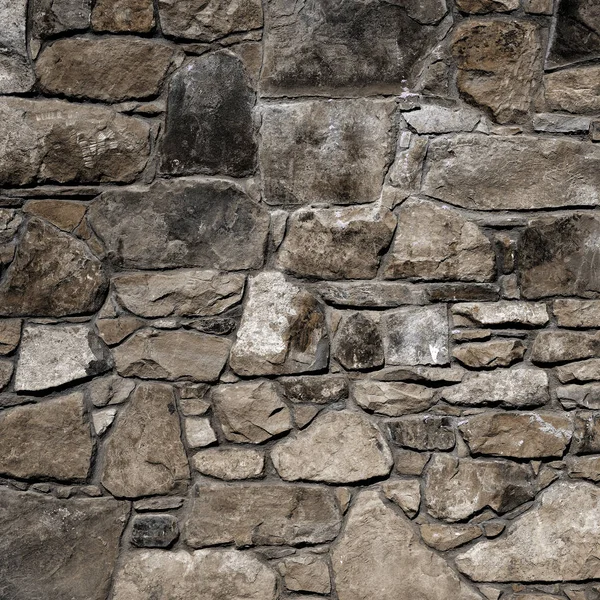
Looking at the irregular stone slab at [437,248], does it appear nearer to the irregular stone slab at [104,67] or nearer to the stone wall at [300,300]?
the stone wall at [300,300]

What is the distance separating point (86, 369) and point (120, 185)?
62 cm

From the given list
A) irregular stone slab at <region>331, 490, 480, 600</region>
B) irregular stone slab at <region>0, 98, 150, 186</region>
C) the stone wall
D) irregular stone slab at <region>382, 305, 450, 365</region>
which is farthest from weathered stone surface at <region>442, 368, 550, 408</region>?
irregular stone slab at <region>0, 98, 150, 186</region>

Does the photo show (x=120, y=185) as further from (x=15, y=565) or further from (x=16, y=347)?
(x=15, y=565)

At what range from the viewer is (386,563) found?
2.23 metres

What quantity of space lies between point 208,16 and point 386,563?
1.88m

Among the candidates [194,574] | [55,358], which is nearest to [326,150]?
[55,358]

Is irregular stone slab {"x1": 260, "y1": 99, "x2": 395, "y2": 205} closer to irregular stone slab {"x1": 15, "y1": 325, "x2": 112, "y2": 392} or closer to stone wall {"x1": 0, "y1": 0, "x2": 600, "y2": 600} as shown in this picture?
stone wall {"x1": 0, "y1": 0, "x2": 600, "y2": 600}

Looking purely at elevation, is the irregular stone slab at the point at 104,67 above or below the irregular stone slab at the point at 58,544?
above

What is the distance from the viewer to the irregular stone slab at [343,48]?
225cm

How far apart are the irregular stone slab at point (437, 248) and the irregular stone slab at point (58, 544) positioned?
1212 millimetres

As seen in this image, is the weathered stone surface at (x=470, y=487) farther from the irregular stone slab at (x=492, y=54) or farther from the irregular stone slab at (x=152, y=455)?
the irregular stone slab at (x=492, y=54)

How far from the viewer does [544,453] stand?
2.24m

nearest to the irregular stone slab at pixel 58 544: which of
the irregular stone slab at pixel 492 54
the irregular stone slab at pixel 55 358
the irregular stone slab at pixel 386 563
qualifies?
the irregular stone slab at pixel 55 358

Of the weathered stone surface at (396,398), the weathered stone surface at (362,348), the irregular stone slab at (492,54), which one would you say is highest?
the irregular stone slab at (492,54)
